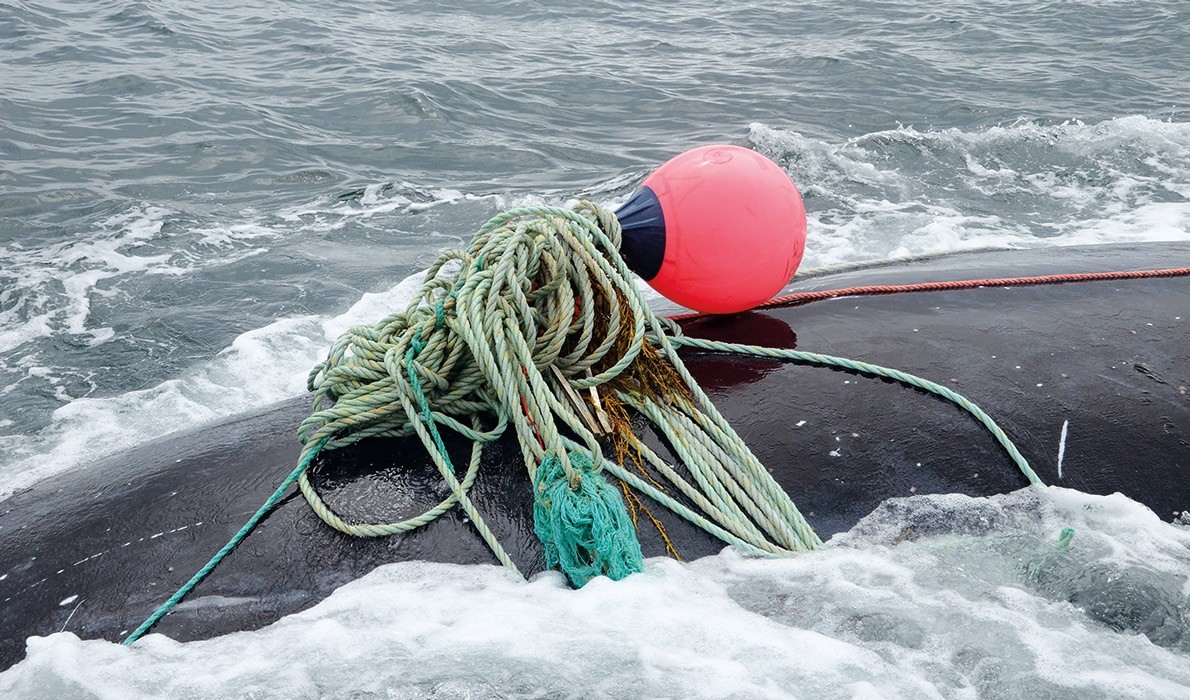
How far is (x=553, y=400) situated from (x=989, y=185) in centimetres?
720

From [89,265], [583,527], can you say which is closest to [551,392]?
[583,527]

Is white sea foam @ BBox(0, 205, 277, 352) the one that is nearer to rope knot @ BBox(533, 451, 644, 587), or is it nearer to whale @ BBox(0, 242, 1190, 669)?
whale @ BBox(0, 242, 1190, 669)

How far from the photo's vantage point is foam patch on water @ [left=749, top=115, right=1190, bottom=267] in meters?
7.28

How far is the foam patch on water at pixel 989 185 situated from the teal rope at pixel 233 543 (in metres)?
4.87

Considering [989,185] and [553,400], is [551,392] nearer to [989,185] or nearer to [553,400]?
[553,400]

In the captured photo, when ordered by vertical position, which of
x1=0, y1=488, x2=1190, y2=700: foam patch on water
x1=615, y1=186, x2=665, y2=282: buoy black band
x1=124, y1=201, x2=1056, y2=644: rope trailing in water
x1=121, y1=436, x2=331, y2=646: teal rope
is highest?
x1=615, y1=186, x2=665, y2=282: buoy black band

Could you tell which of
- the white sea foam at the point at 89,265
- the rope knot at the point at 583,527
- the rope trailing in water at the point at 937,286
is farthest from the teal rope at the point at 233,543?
the white sea foam at the point at 89,265

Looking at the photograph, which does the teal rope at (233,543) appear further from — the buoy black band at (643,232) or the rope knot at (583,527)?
the buoy black band at (643,232)

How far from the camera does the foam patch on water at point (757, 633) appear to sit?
2066 mm

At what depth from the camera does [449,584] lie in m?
2.35

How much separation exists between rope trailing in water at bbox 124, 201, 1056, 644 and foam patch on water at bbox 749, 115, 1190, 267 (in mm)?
4249

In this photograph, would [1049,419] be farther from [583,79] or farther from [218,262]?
[583,79]

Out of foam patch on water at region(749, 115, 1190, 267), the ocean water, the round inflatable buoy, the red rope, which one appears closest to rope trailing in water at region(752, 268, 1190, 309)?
the red rope

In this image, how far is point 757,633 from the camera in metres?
2.23
